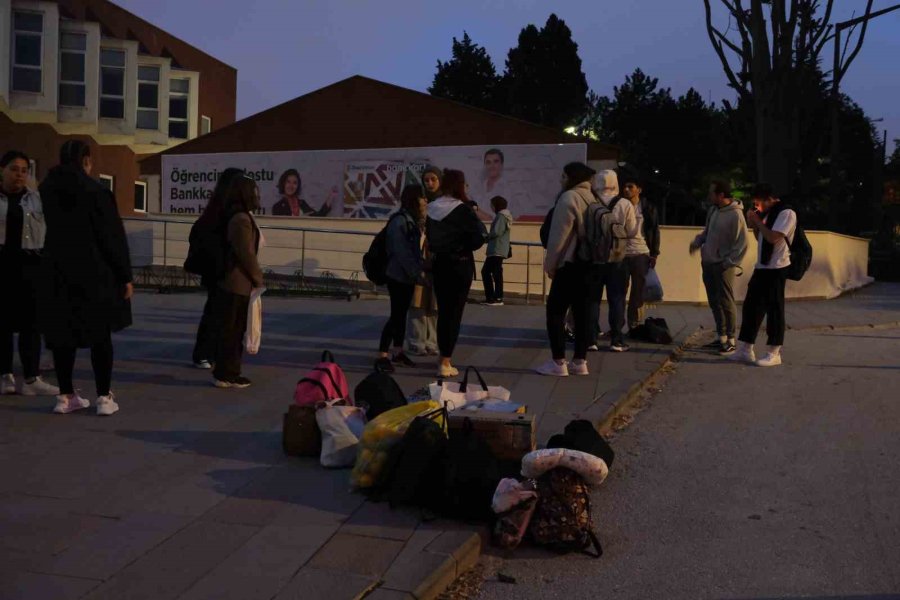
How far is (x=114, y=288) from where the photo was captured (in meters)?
6.59

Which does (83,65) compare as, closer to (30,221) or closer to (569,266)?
(30,221)

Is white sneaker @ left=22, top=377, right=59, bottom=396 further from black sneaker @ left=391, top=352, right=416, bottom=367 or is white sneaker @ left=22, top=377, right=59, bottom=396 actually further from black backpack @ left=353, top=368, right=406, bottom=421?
black sneaker @ left=391, top=352, right=416, bottom=367

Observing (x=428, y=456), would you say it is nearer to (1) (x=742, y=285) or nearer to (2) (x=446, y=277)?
(2) (x=446, y=277)

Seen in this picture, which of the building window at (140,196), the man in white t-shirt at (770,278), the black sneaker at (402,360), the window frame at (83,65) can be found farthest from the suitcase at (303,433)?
the building window at (140,196)

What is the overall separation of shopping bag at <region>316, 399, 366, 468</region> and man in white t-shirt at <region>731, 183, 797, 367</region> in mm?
5363

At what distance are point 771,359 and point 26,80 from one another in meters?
24.2

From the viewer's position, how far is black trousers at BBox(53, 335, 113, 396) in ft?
21.4

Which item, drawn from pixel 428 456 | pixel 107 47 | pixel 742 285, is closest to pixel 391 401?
pixel 428 456

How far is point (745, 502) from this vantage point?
5.44m

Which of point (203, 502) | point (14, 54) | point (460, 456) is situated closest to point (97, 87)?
point (14, 54)

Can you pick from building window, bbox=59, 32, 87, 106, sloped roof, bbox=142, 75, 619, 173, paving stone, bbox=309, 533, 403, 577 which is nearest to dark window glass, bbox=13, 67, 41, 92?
building window, bbox=59, 32, 87, 106

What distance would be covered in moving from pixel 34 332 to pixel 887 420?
6.41 metres

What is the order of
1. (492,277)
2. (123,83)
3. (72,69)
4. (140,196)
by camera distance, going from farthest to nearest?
(140,196) < (123,83) < (72,69) < (492,277)

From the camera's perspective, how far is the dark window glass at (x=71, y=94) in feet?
94.9
